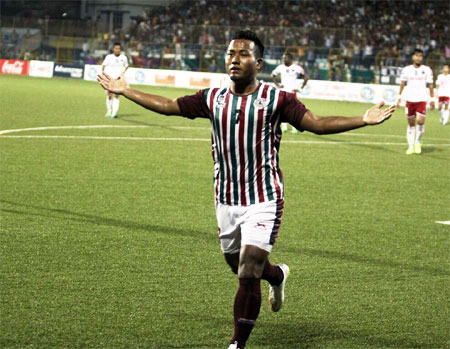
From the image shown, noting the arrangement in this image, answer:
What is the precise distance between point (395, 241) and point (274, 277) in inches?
147

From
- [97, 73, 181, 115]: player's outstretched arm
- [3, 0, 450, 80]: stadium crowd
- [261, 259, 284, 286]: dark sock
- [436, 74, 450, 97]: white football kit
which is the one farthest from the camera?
[3, 0, 450, 80]: stadium crowd

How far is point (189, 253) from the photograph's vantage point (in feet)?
28.5

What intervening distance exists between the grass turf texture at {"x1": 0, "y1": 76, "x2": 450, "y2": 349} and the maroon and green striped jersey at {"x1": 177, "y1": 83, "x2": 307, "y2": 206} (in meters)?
1.11

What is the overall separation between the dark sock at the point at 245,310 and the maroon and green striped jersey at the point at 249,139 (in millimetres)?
571

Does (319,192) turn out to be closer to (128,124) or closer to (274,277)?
(274,277)

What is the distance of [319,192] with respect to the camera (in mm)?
13320

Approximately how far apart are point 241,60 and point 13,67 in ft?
158

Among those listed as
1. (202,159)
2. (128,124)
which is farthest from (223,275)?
(128,124)

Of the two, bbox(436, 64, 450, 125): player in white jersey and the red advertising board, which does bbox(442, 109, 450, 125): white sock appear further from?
the red advertising board


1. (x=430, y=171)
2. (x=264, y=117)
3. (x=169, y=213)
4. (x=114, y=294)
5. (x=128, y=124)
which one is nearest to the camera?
(x=264, y=117)

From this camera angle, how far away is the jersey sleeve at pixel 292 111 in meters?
5.59

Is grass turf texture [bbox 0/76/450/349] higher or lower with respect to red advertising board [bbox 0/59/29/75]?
lower

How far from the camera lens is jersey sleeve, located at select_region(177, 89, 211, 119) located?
5.89 metres

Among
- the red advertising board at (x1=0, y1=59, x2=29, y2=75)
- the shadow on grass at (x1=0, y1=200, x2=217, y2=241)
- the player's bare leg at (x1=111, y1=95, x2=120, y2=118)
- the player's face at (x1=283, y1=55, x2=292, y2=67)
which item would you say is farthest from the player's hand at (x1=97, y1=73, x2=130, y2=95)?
the red advertising board at (x1=0, y1=59, x2=29, y2=75)
